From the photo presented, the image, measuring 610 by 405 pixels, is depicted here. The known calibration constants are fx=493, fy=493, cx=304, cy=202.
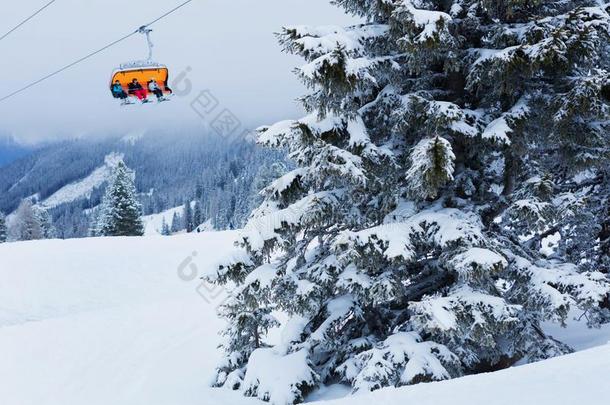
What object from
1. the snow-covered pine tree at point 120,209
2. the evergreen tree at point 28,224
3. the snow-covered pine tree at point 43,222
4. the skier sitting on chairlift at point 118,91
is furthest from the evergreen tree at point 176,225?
the skier sitting on chairlift at point 118,91

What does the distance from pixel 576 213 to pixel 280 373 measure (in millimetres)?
5013

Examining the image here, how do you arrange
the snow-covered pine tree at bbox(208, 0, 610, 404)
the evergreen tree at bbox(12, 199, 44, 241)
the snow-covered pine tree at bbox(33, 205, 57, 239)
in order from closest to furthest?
the snow-covered pine tree at bbox(208, 0, 610, 404) < the evergreen tree at bbox(12, 199, 44, 241) < the snow-covered pine tree at bbox(33, 205, 57, 239)

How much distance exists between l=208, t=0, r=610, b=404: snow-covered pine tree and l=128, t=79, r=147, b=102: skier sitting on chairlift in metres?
7.10

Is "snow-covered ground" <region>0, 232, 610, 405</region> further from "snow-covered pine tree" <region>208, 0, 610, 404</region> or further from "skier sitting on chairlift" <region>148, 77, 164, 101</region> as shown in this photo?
"skier sitting on chairlift" <region>148, 77, 164, 101</region>

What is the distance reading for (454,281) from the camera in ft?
26.3

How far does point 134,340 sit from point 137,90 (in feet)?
23.7

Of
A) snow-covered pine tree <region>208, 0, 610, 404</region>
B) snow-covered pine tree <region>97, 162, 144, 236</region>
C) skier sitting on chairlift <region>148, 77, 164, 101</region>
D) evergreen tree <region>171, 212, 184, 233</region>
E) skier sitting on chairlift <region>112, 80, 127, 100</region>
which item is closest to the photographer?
snow-covered pine tree <region>208, 0, 610, 404</region>

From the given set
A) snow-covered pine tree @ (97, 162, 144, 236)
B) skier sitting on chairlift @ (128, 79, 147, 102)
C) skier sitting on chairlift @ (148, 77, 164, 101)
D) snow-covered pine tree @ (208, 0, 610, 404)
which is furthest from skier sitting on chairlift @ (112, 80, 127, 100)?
snow-covered pine tree @ (97, 162, 144, 236)

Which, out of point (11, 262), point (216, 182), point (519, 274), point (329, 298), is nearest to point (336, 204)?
point (329, 298)

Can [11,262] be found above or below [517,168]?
below

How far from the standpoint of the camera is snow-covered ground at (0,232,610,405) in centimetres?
447

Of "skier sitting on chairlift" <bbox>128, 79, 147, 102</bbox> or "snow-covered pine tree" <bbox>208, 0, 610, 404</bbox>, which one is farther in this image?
"skier sitting on chairlift" <bbox>128, 79, 147, 102</bbox>

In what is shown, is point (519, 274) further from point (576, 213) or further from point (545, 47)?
point (545, 47)

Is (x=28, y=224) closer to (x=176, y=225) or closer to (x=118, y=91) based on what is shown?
(x=118, y=91)
